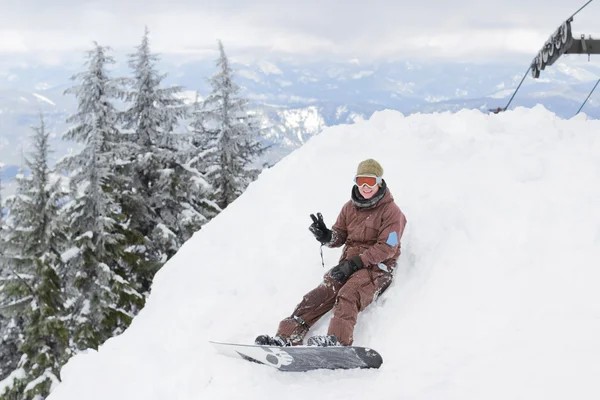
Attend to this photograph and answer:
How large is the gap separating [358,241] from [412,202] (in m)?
1.73

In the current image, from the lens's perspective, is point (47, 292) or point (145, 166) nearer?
point (47, 292)

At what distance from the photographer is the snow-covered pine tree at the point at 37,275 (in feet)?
48.8

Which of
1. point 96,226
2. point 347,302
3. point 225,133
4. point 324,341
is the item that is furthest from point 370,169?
point 225,133

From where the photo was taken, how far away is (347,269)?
18.8 feet

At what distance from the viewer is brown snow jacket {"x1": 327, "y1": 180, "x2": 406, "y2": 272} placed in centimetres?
571

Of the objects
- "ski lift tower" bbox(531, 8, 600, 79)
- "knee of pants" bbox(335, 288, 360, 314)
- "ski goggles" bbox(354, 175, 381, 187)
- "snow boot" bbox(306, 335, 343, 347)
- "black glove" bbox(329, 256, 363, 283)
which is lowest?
"snow boot" bbox(306, 335, 343, 347)

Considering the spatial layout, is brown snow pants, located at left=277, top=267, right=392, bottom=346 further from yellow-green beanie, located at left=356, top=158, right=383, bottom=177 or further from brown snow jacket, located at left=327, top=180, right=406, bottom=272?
yellow-green beanie, located at left=356, top=158, right=383, bottom=177

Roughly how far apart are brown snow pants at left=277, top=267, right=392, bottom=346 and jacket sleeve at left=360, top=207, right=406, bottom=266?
0.20 m

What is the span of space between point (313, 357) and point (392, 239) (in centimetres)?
179

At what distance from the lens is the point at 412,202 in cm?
748

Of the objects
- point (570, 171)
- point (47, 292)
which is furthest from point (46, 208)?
point (570, 171)

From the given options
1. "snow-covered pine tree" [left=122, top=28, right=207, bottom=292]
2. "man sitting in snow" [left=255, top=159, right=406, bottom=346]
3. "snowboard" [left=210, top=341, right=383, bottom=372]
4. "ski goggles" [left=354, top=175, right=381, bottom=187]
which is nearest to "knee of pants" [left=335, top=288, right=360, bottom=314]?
"man sitting in snow" [left=255, top=159, right=406, bottom=346]

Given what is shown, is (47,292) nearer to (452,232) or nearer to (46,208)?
(46,208)

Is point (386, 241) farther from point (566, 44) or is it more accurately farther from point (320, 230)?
point (566, 44)
